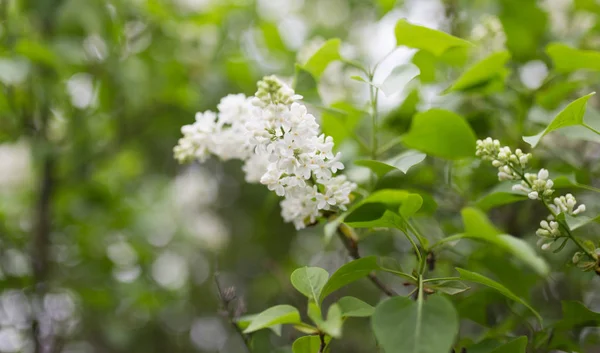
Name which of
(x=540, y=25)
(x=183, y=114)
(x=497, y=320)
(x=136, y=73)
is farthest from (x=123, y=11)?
(x=497, y=320)

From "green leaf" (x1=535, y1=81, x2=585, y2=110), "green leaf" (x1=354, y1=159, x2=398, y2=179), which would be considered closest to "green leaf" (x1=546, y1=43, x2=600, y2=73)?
"green leaf" (x1=535, y1=81, x2=585, y2=110)

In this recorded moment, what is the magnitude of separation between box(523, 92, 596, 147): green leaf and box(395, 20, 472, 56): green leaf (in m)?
0.20

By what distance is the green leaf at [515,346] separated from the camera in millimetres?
664

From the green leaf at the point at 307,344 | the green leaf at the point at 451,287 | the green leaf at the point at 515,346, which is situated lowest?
the green leaf at the point at 307,344

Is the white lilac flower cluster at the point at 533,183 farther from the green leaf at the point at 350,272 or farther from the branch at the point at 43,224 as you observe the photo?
the branch at the point at 43,224

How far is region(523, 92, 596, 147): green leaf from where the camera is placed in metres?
0.69

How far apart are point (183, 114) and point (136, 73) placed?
0.20 meters

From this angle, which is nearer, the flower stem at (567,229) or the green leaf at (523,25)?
the flower stem at (567,229)

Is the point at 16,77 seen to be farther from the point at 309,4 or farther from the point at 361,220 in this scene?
the point at 309,4

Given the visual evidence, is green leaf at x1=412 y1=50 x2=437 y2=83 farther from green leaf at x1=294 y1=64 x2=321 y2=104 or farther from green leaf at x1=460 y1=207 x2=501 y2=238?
green leaf at x1=460 y1=207 x2=501 y2=238

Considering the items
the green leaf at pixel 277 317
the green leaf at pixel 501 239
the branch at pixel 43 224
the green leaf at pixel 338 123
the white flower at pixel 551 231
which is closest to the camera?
the green leaf at pixel 501 239

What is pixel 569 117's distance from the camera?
71 cm

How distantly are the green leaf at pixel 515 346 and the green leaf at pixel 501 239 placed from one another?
0.52 feet

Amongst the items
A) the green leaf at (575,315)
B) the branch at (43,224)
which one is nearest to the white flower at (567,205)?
the green leaf at (575,315)
